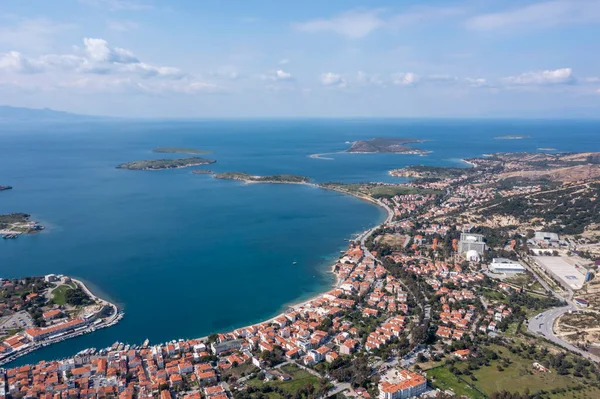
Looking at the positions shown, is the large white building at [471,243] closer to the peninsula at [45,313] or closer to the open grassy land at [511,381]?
the open grassy land at [511,381]

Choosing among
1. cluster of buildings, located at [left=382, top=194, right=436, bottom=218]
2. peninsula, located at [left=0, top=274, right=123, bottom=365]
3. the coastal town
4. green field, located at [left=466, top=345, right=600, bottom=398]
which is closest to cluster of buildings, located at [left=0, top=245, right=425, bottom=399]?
the coastal town

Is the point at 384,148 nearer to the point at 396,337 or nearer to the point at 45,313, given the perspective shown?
the point at 396,337

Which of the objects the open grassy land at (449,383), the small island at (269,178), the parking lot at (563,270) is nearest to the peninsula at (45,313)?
the open grassy land at (449,383)

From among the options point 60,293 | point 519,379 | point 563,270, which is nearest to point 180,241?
point 60,293

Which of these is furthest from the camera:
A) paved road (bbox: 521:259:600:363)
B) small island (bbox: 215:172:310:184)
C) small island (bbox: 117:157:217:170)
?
small island (bbox: 117:157:217:170)

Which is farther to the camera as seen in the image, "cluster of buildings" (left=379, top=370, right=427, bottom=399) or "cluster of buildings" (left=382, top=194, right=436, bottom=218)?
"cluster of buildings" (left=382, top=194, right=436, bottom=218)

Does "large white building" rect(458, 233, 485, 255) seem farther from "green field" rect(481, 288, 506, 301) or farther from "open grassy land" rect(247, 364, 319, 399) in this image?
"open grassy land" rect(247, 364, 319, 399)

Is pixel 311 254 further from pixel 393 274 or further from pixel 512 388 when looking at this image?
pixel 512 388
